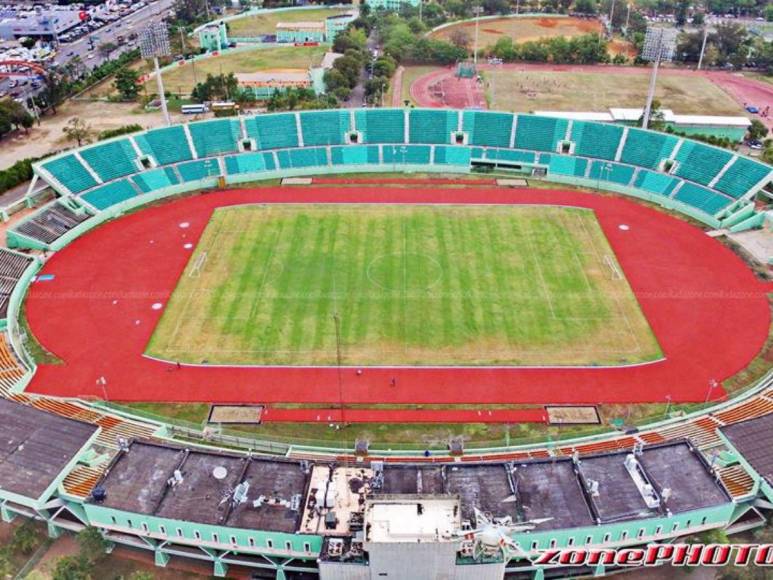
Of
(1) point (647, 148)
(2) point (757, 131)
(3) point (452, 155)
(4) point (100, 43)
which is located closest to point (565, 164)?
(1) point (647, 148)

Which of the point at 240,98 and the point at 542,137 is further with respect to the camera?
the point at 240,98

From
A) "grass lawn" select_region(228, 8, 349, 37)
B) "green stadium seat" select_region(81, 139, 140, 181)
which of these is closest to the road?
"grass lawn" select_region(228, 8, 349, 37)

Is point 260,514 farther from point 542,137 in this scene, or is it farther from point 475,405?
point 542,137

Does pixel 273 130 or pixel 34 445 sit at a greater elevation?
pixel 34 445

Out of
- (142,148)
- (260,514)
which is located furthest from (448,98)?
(260,514)

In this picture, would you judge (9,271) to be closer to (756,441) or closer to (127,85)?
(127,85)
